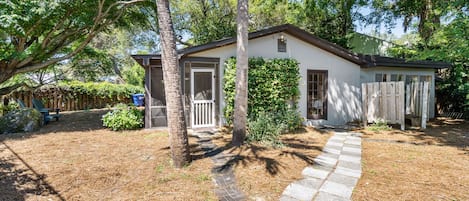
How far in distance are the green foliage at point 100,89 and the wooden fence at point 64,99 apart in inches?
9.3

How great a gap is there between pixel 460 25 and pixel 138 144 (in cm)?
1015

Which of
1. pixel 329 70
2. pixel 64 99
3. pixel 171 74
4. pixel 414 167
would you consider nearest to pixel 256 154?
pixel 171 74

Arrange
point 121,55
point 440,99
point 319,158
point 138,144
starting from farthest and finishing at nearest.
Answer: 1. point 121,55
2. point 440,99
3. point 138,144
4. point 319,158

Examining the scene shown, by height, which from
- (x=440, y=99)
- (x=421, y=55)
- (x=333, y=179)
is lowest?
(x=333, y=179)

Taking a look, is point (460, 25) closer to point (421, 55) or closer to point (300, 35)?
point (421, 55)

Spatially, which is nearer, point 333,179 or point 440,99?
point 333,179

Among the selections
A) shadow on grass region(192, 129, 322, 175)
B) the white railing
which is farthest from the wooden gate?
the white railing

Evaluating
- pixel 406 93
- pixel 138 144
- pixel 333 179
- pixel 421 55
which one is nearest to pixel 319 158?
pixel 333 179

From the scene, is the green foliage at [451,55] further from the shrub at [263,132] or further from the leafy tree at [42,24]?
the leafy tree at [42,24]

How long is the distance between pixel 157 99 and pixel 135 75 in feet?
49.7

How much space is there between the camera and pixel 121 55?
2556cm

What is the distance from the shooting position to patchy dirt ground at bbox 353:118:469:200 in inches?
138

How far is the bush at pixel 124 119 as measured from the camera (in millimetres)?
7734

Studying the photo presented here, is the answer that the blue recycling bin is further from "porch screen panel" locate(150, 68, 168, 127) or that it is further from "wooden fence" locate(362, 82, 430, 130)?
"wooden fence" locate(362, 82, 430, 130)
